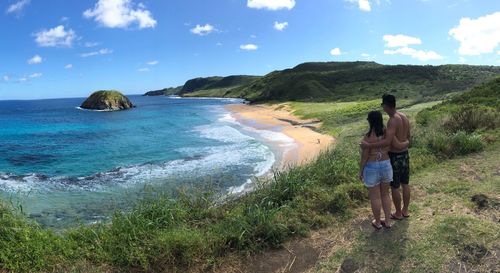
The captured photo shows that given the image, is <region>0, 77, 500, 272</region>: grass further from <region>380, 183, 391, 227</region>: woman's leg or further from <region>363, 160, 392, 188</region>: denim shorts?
<region>363, 160, 392, 188</region>: denim shorts

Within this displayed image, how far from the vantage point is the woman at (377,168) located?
6.11m

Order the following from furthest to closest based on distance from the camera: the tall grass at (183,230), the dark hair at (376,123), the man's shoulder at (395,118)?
1. the man's shoulder at (395,118)
2. the dark hair at (376,123)
3. the tall grass at (183,230)

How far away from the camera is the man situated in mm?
6121

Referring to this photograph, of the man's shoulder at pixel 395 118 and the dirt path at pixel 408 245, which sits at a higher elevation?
the man's shoulder at pixel 395 118

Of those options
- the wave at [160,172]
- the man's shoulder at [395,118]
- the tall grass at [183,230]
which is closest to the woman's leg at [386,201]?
the man's shoulder at [395,118]

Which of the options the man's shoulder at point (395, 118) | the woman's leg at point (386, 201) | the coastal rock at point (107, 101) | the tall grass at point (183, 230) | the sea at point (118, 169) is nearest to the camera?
the tall grass at point (183, 230)

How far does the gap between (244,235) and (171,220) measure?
1312 millimetres

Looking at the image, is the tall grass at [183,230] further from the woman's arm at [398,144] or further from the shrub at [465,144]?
the shrub at [465,144]

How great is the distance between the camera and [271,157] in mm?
22422

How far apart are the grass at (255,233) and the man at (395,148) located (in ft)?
1.28

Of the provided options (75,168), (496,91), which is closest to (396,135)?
(496,91)

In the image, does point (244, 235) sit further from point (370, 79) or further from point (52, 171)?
point (370, 79)

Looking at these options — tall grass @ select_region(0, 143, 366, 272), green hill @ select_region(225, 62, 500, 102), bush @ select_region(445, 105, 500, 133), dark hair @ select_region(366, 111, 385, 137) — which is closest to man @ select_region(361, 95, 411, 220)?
dark hair @ select_region(366, 111, 385, 137)

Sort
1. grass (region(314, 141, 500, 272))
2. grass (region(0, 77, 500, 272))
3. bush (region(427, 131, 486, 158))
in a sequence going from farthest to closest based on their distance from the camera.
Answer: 1. bush (region(427, 131, 486, 158))
2. grass (region(0, 77, 500, 272))
3. grass (region(314, 141, 500, 272))
